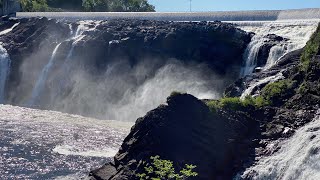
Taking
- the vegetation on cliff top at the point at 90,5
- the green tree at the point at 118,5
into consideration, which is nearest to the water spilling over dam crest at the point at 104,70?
the vegetation on cliff top at the point at 90,5

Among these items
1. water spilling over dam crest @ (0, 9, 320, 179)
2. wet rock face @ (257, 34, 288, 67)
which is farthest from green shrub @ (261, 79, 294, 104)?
wet rock face @ (257, 34, 288, 67)

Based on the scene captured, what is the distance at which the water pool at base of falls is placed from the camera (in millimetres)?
32216

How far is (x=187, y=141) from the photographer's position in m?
27.0

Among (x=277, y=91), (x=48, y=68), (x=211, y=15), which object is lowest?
(x=48, y=68)

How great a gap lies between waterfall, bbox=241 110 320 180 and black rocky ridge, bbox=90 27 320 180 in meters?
0.57

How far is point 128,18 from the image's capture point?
6725 cm

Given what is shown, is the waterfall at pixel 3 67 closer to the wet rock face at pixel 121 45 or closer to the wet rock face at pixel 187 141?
the wet rock face at pixel 121 45

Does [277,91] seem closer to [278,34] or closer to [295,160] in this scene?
[295,160]

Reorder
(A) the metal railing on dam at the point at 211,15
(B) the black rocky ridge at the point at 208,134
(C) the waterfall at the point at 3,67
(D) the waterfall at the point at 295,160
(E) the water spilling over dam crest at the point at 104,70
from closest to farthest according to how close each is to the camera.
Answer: (D) the waterfall at the point at 295,160, (B) the black rocky ridge at the point at 208,134, (E) the water spilling over dam crest at the point at 104,70, (A) the metal railing on dam at the point at 211,15, (C) the waterfall at the point at 3,67

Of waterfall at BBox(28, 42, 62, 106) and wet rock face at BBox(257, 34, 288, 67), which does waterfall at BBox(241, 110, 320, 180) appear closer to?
wet rock face at BBox(257, 34, 288, 67)

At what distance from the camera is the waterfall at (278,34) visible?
42594 mm

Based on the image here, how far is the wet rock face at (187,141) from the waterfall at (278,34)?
14562 mm

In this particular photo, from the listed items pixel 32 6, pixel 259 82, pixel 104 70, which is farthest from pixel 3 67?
pixel 32 6

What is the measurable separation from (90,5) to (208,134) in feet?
307
